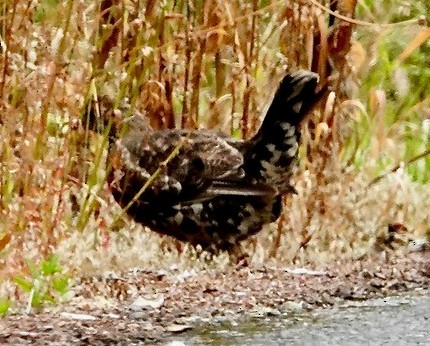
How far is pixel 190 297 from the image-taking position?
3.86m

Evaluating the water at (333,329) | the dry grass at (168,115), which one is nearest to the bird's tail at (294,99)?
the dry grass at (168,115)

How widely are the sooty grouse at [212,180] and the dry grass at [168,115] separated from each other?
0.35 feet

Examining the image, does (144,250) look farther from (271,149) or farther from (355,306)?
(355,306)

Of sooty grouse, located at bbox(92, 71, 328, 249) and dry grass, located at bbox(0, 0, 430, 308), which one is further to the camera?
sooty grouse, located at bbox(92, 71, 328, 249)

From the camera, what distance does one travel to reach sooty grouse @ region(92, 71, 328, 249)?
5652mm

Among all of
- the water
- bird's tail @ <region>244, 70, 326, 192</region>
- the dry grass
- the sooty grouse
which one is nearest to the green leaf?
the dry grass

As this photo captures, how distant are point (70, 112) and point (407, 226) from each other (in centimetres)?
218

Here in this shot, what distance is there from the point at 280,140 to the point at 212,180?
42 cm

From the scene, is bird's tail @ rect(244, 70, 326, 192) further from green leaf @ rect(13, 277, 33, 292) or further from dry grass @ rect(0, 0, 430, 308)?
green leaf @ rect(13, 277, 33, 292)

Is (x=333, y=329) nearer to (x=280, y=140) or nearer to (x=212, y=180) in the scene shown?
(x=280, y=140)

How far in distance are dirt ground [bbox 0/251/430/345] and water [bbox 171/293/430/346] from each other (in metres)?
0.08

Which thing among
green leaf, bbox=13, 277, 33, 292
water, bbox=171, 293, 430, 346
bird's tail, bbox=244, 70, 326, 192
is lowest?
water, bbox=171, 293, 430, 346

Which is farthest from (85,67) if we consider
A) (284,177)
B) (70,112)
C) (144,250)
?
(284,177)

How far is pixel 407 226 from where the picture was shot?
5.78 m
